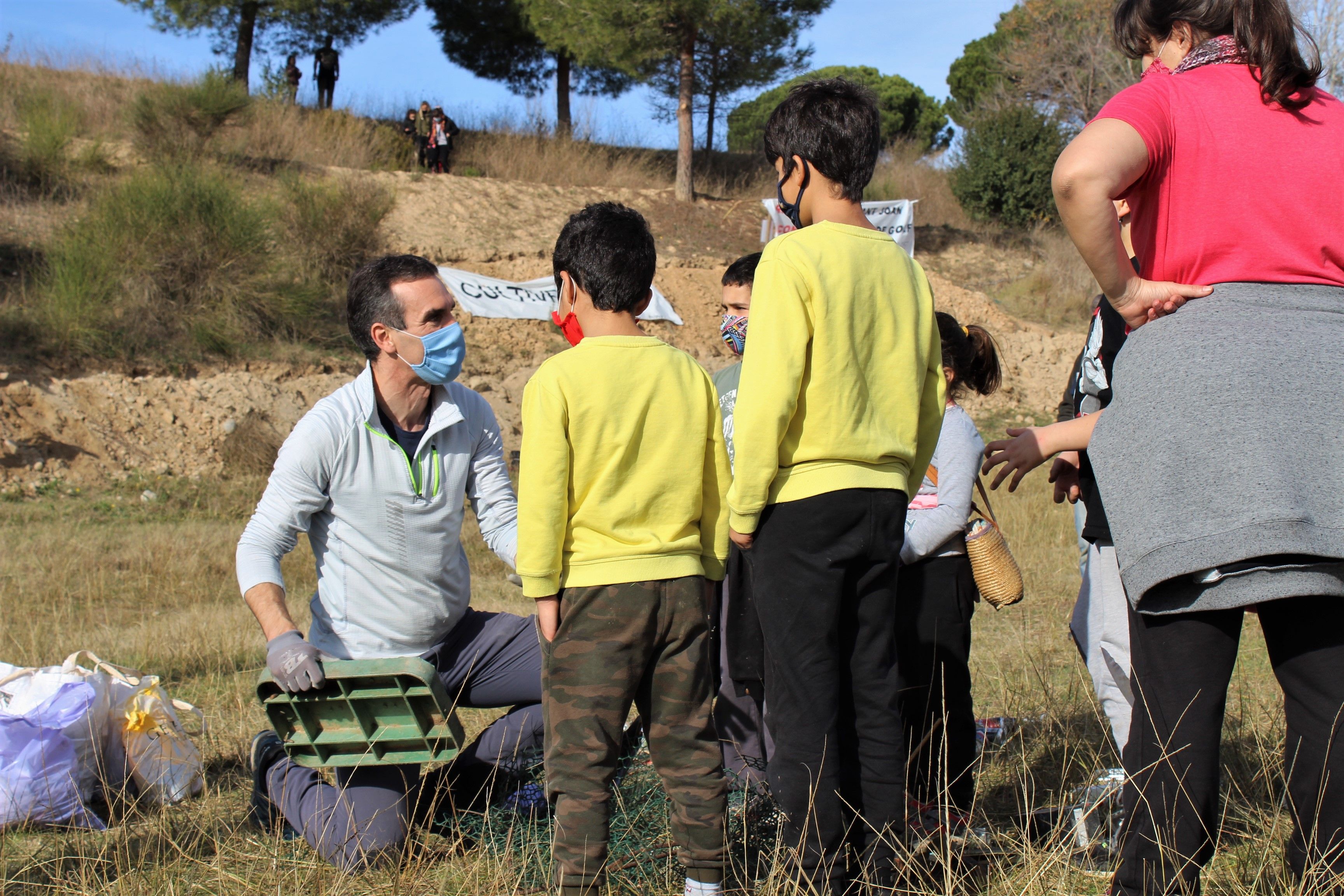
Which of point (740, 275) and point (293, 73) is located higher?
point (293, 73)

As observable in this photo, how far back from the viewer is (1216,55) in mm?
2061

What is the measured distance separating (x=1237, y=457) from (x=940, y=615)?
148cm

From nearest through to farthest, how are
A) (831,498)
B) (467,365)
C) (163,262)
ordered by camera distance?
(831,498), (163,262), (467,365)

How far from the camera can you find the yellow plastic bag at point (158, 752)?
3510mm

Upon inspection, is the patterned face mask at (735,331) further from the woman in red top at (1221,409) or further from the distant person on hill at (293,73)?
the distant person on hill at (293,73)

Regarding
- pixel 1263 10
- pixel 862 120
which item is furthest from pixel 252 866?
pixel 1263 10

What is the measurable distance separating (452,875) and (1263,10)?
2.79m

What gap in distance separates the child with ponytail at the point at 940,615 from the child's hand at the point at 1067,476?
0.28 meters

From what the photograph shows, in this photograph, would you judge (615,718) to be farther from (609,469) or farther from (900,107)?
(900,107)

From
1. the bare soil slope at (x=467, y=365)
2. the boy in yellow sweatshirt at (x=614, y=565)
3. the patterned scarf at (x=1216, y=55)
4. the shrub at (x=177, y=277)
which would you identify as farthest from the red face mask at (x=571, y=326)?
the shrub at (x=177, y=277)

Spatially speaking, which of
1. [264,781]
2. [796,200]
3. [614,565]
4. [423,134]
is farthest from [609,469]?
[423,134]

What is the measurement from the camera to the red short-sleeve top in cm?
195

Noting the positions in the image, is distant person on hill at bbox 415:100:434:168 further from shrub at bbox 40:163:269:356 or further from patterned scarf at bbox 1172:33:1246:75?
patterned scarf at bbox 1172:33:1246:75

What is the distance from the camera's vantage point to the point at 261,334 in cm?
1461
